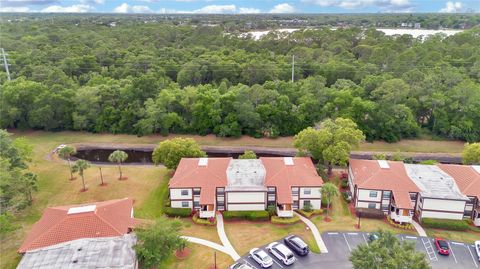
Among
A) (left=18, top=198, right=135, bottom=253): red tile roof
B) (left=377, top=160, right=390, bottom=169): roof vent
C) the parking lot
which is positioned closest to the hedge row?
the parking lot

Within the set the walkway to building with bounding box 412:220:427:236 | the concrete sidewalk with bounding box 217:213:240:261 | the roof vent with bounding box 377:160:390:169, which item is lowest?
the walkway to building with bounding box 412:220:427:236

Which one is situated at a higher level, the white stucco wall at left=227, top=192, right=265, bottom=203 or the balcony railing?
the white stucco wall at left=227, top=192, right=265, bottom=203

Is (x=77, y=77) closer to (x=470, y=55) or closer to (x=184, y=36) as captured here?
(x=184, y=36)

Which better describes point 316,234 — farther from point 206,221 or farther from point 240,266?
point 206,221

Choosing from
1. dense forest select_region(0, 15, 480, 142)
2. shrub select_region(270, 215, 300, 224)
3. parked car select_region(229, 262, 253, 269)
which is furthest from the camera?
dense forest select_region(0, 15, 480, 142)

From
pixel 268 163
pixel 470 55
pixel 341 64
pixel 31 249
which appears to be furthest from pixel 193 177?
pixel 470 55

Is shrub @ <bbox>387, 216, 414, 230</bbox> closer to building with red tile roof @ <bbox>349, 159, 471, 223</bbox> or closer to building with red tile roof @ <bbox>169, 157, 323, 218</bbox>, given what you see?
building with red tile roof @ <bbox>349, 159, 471, 223</bbox>
